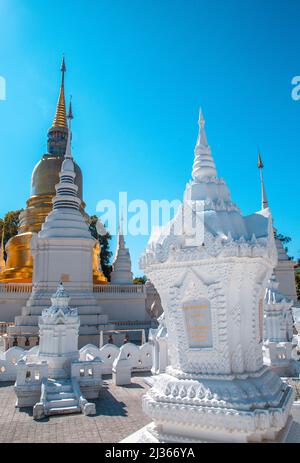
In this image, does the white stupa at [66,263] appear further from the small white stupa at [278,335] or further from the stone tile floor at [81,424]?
the small white stupa at [278,335]

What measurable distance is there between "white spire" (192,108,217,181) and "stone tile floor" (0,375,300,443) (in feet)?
15.4

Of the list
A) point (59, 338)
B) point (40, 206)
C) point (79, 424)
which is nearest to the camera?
point (79, 424)

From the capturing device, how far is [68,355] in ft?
43.9

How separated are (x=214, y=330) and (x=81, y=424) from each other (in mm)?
5639

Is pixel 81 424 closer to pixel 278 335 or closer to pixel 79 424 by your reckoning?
pixel 79 424

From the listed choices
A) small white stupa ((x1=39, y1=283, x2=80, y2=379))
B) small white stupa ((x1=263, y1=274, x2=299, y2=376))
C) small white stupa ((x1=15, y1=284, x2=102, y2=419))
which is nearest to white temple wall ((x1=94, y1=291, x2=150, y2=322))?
small white stupa ((x1=15, y1=284, x2=102, y2=419))

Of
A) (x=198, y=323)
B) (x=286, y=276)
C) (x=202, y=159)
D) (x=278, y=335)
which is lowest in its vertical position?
(x=278, y=335)

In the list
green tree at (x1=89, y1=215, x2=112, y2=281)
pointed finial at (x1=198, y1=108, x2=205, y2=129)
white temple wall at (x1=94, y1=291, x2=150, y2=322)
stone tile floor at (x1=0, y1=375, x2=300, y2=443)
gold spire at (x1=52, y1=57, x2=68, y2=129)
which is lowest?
stone tile floor at (x1=0, y1=375, x2=300, y2=443)

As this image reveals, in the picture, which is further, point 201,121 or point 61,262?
point 61,262

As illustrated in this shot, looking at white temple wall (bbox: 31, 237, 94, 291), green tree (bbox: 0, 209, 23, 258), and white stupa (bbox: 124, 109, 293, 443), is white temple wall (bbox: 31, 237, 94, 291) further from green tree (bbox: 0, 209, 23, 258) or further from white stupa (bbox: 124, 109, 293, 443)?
green tree (bbox: 0, 209, 23, 258)

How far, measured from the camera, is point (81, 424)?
31.2 ft

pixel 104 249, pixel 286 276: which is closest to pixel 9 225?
pixel 104 249

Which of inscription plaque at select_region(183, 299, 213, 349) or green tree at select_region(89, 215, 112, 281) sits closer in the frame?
inscription plaque at select_region(183, 299, 213, 349)

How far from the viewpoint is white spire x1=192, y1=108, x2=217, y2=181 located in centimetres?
712
